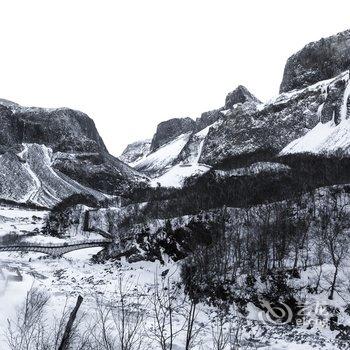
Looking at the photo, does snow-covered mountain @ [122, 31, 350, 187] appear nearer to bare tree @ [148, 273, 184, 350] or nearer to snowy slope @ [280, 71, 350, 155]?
snowy slope @ [280, 71, 350, 155]

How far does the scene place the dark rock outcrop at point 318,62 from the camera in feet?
520

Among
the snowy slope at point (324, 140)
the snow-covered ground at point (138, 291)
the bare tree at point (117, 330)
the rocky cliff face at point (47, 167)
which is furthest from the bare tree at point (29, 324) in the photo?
the rocky cliff face at point (47, 167)

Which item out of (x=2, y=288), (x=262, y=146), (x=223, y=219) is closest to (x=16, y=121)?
(x=262, y=146)

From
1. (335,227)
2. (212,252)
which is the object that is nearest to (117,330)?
(212,252)

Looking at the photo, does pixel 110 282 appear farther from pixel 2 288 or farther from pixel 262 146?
pixel 262 146

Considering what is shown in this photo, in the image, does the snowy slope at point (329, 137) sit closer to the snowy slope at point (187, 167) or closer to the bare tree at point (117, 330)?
the snowy slope at point (187, 167)

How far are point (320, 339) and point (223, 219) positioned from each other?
2558 centimetres

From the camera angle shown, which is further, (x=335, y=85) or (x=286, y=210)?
(x=335, y=85)

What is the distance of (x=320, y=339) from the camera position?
84.7ft

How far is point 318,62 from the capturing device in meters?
166

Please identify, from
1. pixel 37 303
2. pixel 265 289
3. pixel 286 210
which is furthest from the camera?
pixel 286 210

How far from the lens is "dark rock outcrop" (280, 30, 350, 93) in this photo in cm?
15850

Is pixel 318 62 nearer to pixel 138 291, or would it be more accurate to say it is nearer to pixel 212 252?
pixel 212 252

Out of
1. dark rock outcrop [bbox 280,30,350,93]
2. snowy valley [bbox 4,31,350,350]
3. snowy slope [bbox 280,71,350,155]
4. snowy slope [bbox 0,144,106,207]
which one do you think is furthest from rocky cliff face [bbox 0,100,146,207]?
dark rock outcrop [bbox 280,30,350,93]
